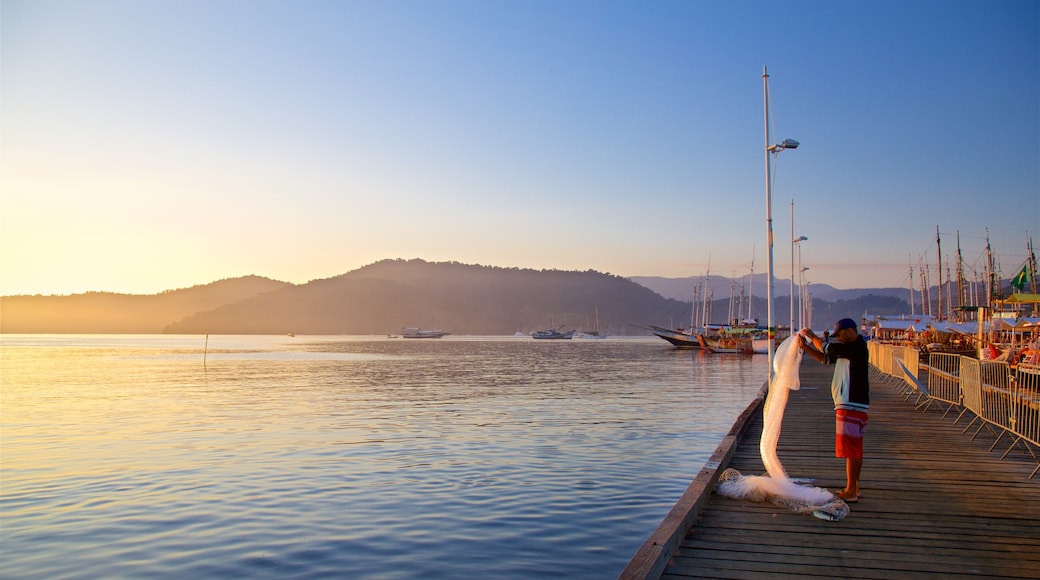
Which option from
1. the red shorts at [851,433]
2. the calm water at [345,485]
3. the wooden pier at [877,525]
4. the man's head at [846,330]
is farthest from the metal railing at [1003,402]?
the calm water at [345,485]

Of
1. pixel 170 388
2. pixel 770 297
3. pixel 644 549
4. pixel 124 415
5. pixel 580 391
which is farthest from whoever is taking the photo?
pixel 170 388

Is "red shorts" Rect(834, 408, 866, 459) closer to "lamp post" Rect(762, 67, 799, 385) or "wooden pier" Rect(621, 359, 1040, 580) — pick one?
"wooden pier" Rect(621, 359, 1040, 580)

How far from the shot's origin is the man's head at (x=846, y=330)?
25.4 ft

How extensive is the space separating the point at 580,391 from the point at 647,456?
18.0 metres

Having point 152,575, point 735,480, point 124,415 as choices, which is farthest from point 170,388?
point 735,480

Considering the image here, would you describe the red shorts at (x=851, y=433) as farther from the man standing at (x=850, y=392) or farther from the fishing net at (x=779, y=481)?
the fishing net at (x=779, y=481)

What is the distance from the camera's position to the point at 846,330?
7.78m

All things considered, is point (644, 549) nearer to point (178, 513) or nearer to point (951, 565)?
point (951, 565)

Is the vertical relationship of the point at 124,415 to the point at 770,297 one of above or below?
below

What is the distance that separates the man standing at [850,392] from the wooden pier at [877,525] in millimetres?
413

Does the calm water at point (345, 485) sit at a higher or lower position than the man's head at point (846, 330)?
lower

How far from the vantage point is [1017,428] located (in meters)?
10.2

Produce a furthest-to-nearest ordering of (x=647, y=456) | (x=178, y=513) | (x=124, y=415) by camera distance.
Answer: (x=124, y=415), (x=647, y=456), (x=178, y=513)

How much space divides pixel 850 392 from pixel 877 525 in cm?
139
